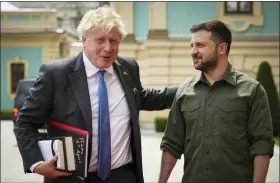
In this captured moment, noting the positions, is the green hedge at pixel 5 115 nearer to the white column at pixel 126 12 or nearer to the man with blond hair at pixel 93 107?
the white column at pixel 126 12

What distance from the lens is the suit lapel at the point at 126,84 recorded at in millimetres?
3330

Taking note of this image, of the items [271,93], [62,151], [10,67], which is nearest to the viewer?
[62,151]

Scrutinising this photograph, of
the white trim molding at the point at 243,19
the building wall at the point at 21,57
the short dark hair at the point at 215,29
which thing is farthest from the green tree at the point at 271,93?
the building wall at the point at 21,57

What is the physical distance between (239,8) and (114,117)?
15.6m

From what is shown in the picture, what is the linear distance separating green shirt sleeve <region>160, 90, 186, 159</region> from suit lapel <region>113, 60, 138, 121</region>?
0.24 m

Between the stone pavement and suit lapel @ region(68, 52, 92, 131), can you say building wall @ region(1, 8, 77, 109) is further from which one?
suit lapel @ region(68, 52, 92, 131)

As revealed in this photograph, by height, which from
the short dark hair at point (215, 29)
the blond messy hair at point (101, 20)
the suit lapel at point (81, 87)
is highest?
the blond messy hair at point (101, 20)

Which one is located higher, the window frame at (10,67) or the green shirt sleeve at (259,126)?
the green shirt sleeve at (259,126)

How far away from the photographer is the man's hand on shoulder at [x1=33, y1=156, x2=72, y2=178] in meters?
3.06

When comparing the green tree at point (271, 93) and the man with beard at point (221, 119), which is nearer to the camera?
the man with beard at point (221, 119)

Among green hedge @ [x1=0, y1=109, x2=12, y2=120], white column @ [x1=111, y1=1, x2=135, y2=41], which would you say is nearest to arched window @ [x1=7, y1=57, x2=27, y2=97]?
green hedge @ [x1=0, y1=109, x2=12, y2=120]

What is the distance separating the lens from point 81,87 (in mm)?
3227

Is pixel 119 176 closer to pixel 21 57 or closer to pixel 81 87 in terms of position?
pixel 81 87

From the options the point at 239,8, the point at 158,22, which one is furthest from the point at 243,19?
the point at 158,22
